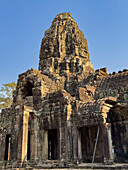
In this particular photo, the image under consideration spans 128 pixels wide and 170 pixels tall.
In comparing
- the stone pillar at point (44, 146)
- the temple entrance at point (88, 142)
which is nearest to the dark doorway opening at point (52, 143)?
the stone pillar at point (44, 146)

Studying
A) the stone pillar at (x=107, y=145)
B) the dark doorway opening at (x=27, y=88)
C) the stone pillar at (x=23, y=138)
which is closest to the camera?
the stone pillar at (x=107, y=145)

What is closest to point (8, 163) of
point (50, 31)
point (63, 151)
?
point (63, 151)

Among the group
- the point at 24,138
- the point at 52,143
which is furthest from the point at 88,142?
the point at 24,138

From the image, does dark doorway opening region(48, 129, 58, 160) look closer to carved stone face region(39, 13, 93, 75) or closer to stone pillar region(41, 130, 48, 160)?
stone pillar region(41, 130, 48, 160)

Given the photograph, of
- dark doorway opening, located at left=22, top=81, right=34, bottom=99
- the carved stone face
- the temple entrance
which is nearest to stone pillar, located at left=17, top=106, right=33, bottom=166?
dark doorway opening, located at left=22, top=81, right=34, bottom=99

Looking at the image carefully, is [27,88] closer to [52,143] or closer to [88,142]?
[52,143]

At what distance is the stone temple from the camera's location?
1449 centimetres

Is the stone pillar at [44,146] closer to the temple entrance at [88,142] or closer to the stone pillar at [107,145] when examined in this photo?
the temple entrance at [88,142]

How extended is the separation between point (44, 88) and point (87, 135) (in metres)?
5.51

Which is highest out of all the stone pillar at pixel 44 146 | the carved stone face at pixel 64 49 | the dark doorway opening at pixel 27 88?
the carved stone face at pixel 64 49

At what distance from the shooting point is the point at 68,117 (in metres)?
15.4

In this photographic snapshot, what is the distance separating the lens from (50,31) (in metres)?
25.4

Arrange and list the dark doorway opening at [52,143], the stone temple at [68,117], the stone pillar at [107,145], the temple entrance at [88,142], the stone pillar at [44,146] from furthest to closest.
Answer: the dark doorway opening at [52,143] < the temple entrance at [88,142] < the stone pillar at [44,146] < the stone temple at [68,117] < the stone pillar at [107,145]

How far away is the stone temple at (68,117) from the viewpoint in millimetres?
14492
